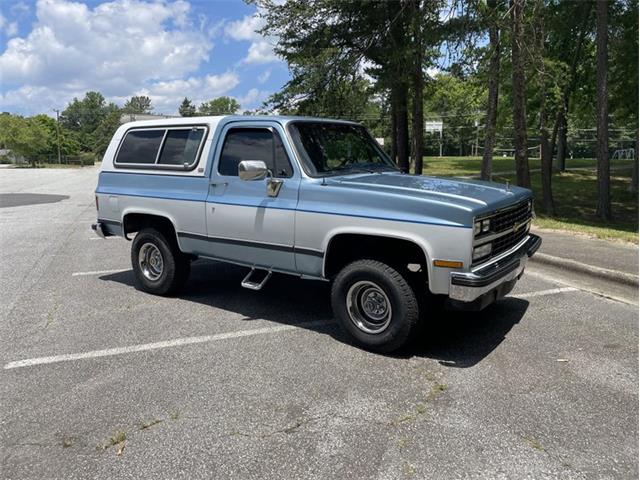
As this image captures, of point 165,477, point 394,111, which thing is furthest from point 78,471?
point 394,111

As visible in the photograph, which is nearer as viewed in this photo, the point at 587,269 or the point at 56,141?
the point at 587,269

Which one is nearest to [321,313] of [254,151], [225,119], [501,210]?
[254,151]

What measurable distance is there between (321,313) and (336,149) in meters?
1.70

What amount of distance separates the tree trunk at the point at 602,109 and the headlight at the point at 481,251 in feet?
34.8

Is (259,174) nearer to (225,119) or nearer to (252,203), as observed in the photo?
(252,203)

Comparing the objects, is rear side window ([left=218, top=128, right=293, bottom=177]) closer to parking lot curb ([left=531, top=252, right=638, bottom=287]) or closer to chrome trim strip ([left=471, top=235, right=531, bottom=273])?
chrome trim strip ([left=471, top=235, right=531, bottom=273])

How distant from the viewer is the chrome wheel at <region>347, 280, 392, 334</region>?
432 cm

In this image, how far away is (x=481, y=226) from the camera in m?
3.92

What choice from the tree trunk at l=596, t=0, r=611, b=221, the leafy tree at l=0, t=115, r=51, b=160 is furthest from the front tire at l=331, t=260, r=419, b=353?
the leafy tree at l=0, t=115, r=51, b=160

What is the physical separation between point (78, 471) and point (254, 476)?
97 centimetres

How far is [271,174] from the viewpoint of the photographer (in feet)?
15.7

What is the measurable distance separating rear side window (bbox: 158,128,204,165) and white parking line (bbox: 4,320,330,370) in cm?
190

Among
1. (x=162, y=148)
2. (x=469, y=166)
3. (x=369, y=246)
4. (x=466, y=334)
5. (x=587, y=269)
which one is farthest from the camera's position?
(x=469, y=166)

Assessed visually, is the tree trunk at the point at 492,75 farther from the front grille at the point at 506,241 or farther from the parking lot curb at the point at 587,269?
the front grille at the point at 506,241
